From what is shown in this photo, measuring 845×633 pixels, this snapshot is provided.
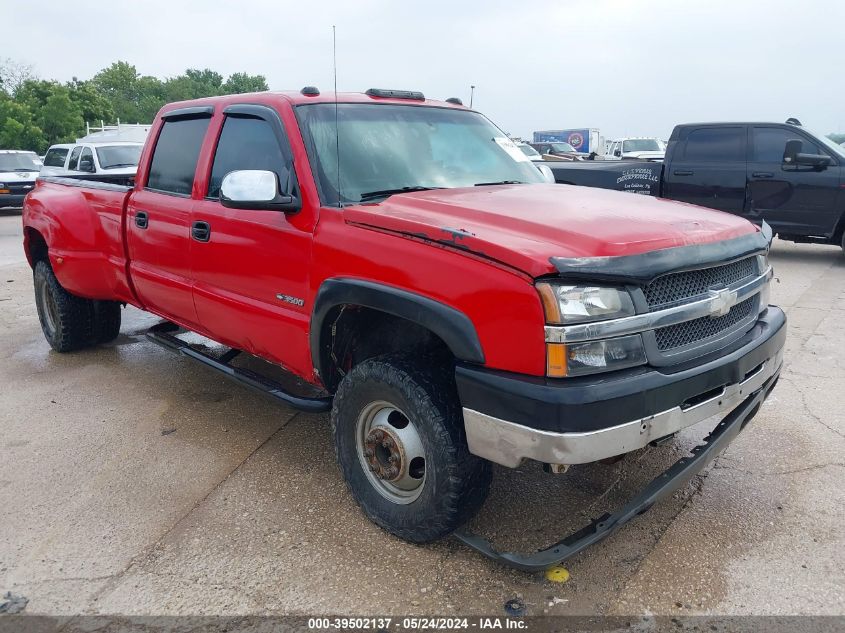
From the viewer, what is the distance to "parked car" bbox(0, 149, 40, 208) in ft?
55.0

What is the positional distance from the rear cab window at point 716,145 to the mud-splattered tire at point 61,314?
8.20m

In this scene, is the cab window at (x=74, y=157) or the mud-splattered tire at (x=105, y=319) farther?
the cab window at (x=74, y=157)

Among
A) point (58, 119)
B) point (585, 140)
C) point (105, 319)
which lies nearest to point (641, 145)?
point (585, 140)

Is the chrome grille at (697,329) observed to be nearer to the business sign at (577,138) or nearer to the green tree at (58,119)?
the business sign at (577,138)

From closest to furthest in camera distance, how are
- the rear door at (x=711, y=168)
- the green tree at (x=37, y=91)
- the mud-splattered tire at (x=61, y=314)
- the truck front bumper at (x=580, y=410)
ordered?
the truck front bumper at (x=580, y=410)
the mud-splattered tire at (x=61, y=314)
the rear door at (x=711, y=168)
the green tree at (x=37, y=91)

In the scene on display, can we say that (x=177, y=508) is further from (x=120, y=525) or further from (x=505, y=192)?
(x=505, y=192)

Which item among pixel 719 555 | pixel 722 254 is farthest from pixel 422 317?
pixel 719 555

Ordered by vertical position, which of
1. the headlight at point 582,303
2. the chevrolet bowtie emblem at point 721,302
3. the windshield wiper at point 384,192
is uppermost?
the windshield wiper at point 384,192

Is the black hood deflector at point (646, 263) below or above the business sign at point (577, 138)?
below

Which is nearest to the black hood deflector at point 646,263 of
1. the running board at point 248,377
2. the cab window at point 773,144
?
the running board at point 248,377

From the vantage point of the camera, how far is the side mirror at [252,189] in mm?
3039

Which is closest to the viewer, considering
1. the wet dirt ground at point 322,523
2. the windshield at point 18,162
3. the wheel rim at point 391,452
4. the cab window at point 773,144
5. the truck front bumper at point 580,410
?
the truck front bumper at point 580,410

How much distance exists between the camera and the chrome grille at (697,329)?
2484 mm

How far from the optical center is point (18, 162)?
1780 centimetres
